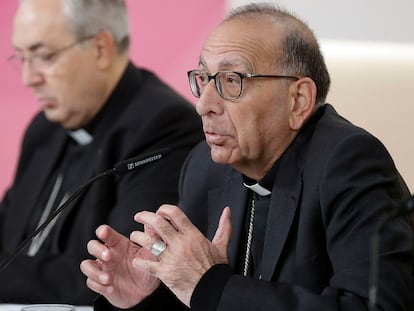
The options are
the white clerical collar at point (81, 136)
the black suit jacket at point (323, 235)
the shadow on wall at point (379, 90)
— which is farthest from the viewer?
the white clerical collar at point (81, 136)

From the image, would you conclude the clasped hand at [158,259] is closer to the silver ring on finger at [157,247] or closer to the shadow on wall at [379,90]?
the silver ring on finger at [157,247]

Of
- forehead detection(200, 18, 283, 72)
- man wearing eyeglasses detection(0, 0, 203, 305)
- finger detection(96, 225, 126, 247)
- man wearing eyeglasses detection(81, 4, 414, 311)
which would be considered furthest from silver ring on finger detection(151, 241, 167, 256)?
man wearing eyeglasses detection(0, 0, 203, 305)

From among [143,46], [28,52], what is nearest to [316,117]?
[28,52]

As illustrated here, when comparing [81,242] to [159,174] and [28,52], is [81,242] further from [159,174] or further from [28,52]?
[28,52]

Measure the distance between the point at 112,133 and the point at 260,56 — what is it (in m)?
1.28

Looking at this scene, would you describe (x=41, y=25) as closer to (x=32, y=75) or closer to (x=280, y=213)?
(x=32, y=75)

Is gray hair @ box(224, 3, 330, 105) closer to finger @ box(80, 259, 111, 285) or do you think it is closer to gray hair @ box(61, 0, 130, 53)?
finger @ box(80, 259, 111, 285)

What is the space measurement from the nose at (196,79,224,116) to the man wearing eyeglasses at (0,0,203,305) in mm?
916

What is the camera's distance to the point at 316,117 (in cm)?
254

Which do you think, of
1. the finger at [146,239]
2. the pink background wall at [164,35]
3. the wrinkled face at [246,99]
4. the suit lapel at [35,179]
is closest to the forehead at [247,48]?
the wrinkled face at [246,99]

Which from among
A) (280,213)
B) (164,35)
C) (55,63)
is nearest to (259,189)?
(280,213)

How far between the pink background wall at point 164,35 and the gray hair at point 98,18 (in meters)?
0.64

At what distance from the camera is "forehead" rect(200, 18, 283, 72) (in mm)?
2467

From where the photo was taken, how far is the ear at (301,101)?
8.17 ft
